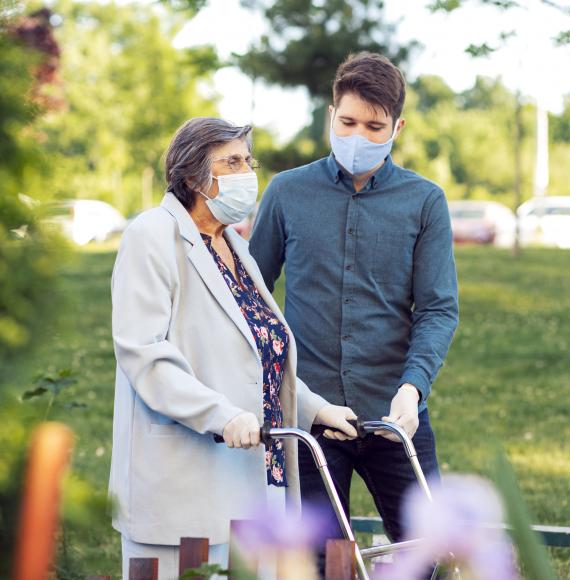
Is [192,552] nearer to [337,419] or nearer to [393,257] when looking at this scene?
[337,419]

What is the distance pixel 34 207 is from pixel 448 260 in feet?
7.92

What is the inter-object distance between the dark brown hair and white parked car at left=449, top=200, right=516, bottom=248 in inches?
1215

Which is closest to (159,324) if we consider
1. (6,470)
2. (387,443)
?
(387,443)

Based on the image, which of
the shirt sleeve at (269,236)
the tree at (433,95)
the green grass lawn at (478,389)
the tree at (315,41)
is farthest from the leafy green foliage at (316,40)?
the tree at (433,95)

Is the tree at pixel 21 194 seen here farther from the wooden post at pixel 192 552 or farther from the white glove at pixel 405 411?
the white glove at pixel 405 411

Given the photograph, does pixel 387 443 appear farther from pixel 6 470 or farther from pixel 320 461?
pixel 6 470

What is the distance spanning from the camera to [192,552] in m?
2.59

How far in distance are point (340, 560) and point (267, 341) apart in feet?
4.04

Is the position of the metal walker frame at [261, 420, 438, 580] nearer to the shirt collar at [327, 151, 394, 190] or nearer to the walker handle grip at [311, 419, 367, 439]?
the walker handle grip at [311, 419, 367, 439]

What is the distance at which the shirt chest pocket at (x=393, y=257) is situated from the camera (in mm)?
3914

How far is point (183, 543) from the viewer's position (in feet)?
8.50

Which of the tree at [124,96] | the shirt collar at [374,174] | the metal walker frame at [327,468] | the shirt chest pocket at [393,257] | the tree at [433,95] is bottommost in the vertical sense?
the metal walker frame at [327,468]

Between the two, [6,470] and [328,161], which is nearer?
[6,470]

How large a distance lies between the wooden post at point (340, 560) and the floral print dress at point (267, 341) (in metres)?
1.16
